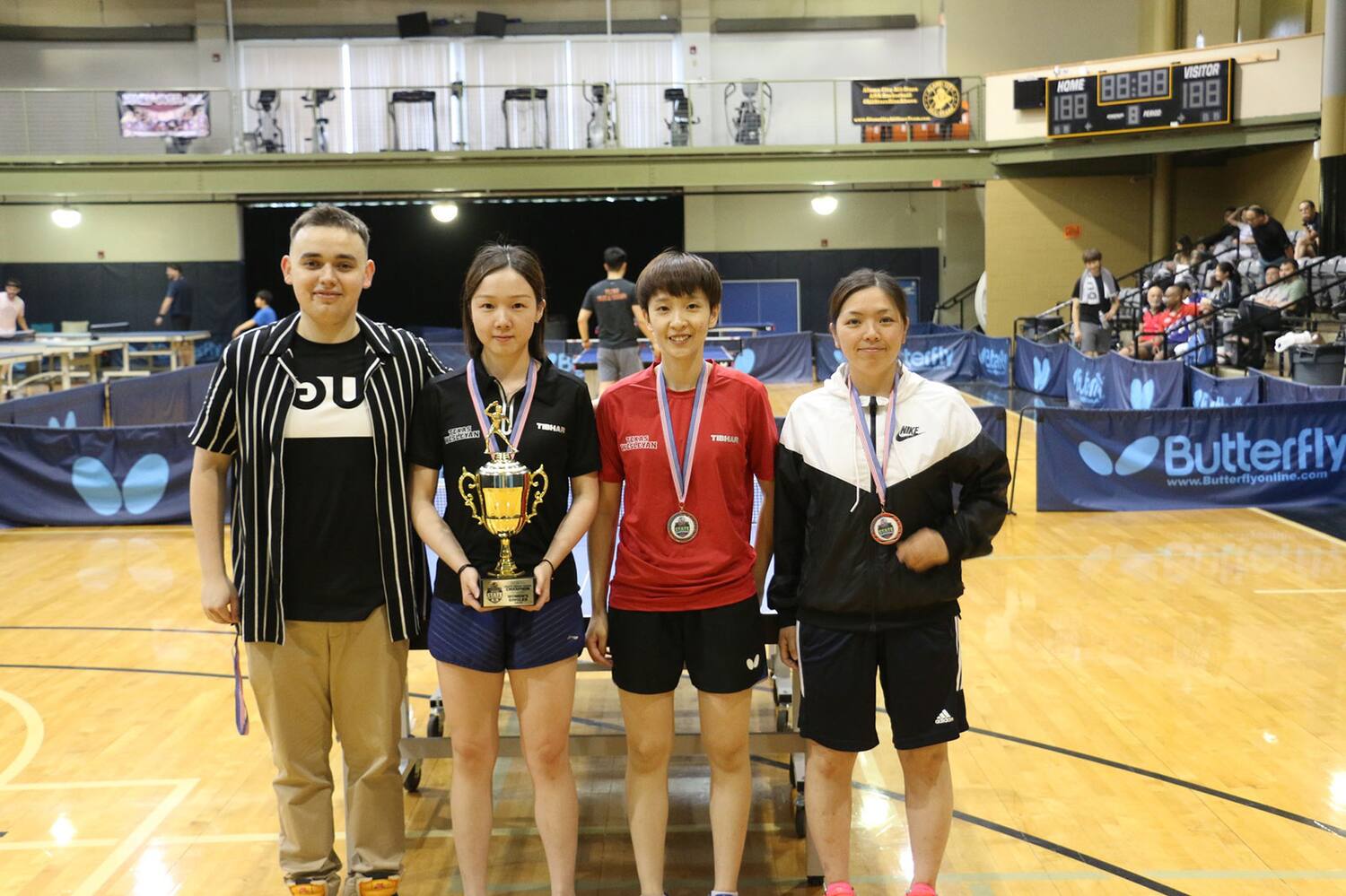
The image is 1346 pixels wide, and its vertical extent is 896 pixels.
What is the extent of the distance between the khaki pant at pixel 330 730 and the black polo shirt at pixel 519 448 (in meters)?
0.30

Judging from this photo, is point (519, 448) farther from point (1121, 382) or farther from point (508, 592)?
point (1121, 382)

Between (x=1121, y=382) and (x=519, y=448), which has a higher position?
(x=519, y=448)

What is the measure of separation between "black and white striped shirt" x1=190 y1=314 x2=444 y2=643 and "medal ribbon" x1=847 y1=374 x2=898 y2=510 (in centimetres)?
111

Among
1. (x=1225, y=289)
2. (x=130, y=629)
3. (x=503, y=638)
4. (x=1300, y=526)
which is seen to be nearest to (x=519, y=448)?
(x=503, y=638)

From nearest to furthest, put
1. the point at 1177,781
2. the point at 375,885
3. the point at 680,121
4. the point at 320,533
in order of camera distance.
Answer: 1. the point at 320,533
2. the point at 375,885
3. the point at 1177,781
4. the point at 680,121

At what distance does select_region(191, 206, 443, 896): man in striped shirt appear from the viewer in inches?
124

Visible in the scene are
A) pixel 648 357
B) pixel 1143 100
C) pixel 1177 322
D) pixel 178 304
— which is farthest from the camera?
pixel 178 304

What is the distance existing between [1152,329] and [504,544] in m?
13.8

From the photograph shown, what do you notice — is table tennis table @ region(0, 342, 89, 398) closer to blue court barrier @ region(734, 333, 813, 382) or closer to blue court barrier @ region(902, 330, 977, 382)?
blue court barrier @ region(734, 333, 813, 382)

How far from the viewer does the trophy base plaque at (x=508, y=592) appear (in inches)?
117

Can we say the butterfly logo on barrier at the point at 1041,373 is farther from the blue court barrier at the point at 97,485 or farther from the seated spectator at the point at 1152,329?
the blue court barrier at the point at 97,485

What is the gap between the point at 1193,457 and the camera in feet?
30.4

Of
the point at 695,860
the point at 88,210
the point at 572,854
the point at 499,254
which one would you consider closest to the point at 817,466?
the point at 499,254

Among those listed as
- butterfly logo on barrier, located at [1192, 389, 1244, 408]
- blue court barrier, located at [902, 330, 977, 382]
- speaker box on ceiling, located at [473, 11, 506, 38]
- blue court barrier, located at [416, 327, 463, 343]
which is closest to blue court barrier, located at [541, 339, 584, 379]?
blue court barrier, located at [416, 327, 463, 343]
